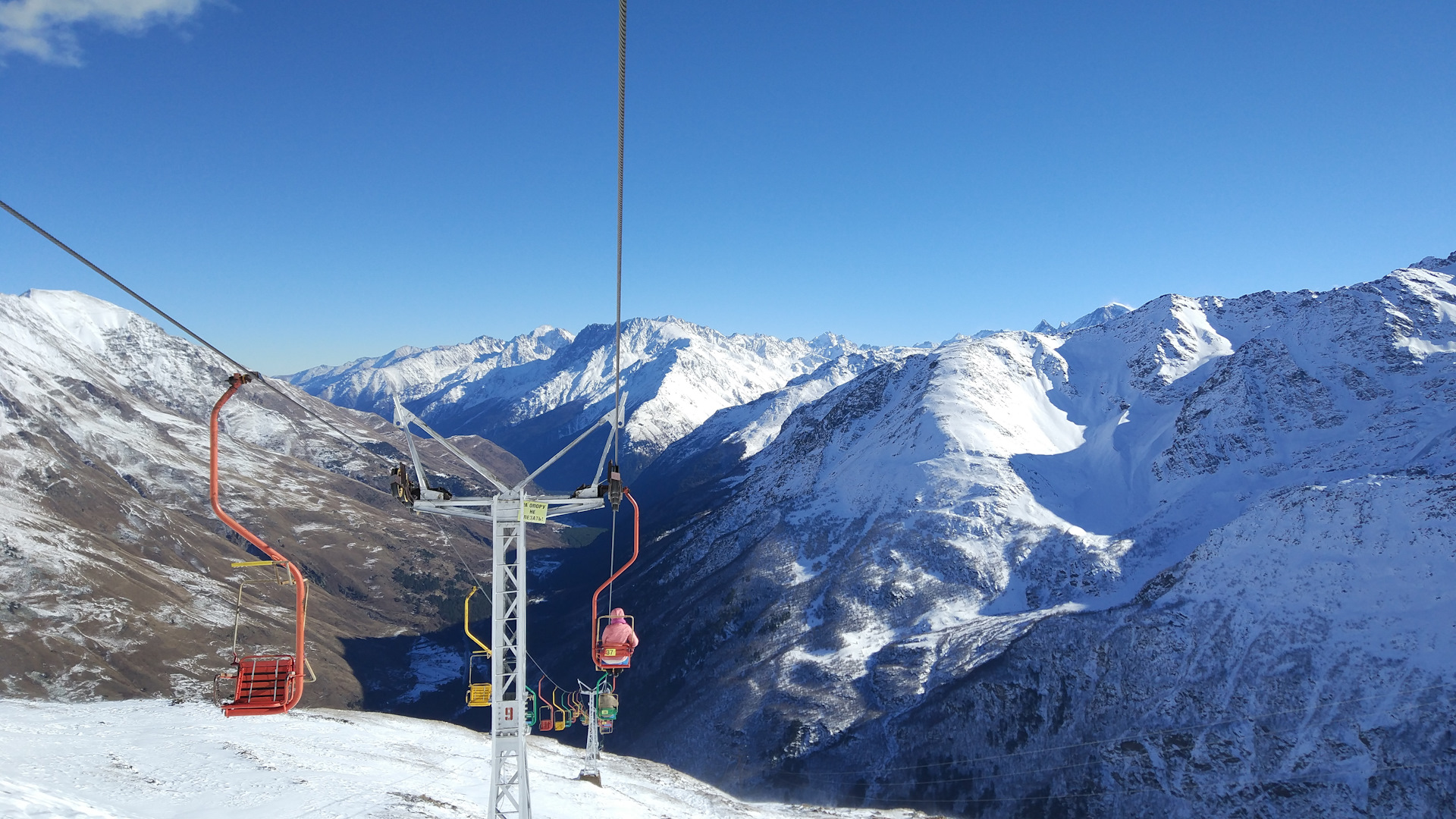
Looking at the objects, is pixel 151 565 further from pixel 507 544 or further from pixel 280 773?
pixel 507 544

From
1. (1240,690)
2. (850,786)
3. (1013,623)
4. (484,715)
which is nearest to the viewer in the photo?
(1240,690)

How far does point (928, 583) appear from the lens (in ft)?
290

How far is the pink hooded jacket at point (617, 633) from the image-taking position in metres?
26.9

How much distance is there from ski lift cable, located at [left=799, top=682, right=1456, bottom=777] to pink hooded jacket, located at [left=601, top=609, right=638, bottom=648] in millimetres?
48648

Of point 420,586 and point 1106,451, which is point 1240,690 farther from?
point 420,586

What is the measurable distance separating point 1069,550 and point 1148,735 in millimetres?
30203

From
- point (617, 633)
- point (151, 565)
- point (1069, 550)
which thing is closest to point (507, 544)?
point (617, 633)

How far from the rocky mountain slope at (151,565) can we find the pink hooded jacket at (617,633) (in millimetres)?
53694

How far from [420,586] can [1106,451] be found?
14897 centimetres

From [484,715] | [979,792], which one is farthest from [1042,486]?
[484,715]

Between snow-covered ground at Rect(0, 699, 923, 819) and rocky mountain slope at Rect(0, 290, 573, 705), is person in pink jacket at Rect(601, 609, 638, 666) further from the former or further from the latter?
rocky mountain slope at Rect(0, 290, 573, 705)

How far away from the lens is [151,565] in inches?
4904

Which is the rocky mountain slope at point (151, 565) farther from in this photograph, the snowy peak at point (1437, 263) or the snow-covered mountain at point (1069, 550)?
the snowy peak at point (1437, 263)

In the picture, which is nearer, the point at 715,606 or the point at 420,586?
the point at 715,606
